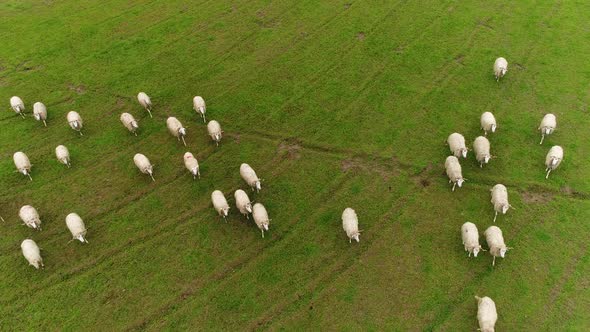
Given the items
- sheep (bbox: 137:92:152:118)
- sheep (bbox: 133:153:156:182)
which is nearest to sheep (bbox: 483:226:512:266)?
sheep (bbox: 133:153:156:182)

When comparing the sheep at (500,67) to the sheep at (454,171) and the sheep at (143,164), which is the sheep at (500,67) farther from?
the sheep at (143,164)

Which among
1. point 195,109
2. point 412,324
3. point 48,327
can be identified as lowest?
point 412,324

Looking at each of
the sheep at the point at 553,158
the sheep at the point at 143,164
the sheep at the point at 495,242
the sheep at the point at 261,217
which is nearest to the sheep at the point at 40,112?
the sheep at the point at 143,164

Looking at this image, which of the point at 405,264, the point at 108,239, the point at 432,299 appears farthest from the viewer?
the point at 108,239

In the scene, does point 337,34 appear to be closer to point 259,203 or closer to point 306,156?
point 306,156

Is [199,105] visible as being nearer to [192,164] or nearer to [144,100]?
[144,100]

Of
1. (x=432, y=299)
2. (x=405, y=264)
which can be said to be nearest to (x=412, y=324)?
(x=432, y=299)
